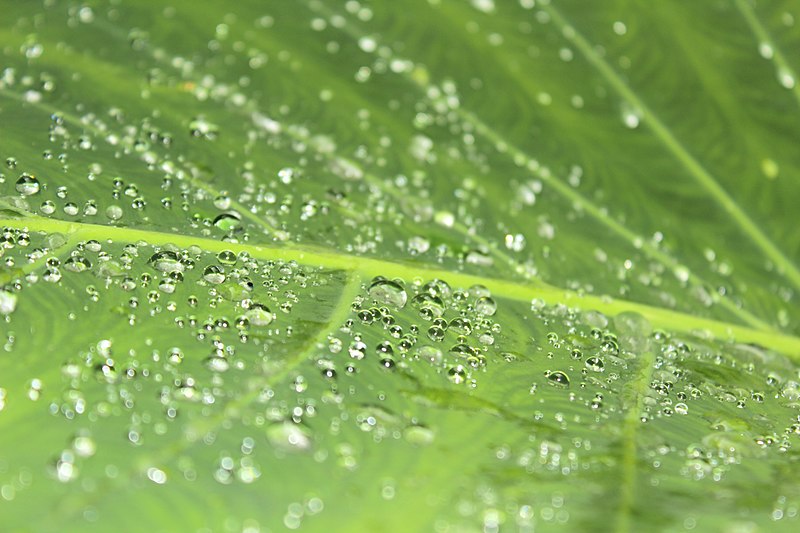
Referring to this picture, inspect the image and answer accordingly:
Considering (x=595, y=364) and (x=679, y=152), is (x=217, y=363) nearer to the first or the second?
(x=595, y=364)

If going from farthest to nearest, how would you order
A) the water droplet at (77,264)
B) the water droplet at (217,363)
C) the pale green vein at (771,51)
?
the pale green vein at (771,51) → the water droplet at (77,264) → the water droplet at (217,363)

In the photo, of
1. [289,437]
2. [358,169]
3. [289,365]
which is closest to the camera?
[289,437]

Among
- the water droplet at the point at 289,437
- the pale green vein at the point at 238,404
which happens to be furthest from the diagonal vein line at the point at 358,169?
the water droplet at the point at 289,437

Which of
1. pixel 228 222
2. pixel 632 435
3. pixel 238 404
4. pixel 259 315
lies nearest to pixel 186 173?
pixel 228 222

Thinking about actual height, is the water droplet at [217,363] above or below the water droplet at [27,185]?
above

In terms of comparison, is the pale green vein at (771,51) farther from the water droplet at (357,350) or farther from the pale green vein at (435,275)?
the water droplet at (357,350)

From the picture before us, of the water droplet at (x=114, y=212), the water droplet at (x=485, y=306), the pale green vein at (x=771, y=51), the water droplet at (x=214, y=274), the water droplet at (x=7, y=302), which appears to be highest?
the pale green vein at (x=771, y=51)

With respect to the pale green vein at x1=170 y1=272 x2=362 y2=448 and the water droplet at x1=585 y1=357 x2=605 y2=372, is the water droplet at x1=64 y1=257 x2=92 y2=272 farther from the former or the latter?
the water droplet at x1=585 y1=357 x2=605 y2=372
